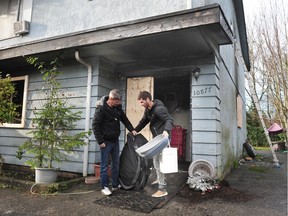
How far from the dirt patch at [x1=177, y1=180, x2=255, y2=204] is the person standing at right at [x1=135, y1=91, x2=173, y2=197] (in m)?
0.40

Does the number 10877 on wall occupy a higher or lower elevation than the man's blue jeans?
higher

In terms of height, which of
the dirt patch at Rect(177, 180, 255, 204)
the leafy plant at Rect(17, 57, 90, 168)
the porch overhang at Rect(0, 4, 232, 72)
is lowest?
the dirt patch at Rect(177, 180, 255, 204)

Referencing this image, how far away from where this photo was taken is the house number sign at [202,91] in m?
4.80

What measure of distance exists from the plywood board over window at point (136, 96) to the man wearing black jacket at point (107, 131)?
1.61 m

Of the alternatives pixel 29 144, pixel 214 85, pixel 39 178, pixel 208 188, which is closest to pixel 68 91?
pixel 29 144

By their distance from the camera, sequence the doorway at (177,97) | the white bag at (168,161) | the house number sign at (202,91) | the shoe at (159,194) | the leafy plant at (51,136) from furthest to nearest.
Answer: the doorway at (177,97) < the house number sign at (202,91) < the leafy plant at (51,136) < the shoe at (159,194) < the white bag at (168,161)

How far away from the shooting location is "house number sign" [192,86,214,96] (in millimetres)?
4799

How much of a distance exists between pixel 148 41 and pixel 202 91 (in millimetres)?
1540

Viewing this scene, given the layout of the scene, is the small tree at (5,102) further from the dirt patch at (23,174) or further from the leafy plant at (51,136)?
the dirt patch at (23,174)

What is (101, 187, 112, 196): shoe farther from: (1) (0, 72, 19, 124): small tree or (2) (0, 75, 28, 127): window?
(2) (0, 75, 28, 127): window

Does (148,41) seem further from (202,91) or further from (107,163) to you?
(107,163)

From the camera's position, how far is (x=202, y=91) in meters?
4.86

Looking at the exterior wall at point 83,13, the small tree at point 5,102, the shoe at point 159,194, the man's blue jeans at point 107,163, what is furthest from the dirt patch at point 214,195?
the small tree at point 5,102

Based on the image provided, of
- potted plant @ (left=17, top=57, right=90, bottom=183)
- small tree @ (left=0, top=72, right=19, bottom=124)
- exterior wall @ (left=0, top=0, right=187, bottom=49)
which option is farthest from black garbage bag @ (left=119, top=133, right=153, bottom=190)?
small tree @ (left=0, top=72, right=19, bottom=124)
